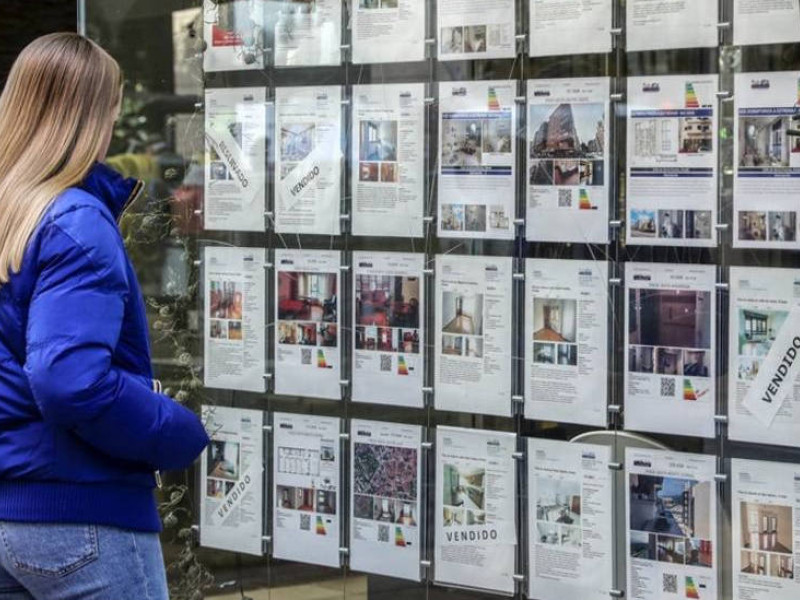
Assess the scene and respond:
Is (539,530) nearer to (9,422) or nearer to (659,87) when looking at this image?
(659,87)

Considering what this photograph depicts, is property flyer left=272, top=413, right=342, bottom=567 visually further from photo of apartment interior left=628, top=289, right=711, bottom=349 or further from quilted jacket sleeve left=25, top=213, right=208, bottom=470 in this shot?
quilted jacket sleeve left=25, top=213, right=208, bottom=470

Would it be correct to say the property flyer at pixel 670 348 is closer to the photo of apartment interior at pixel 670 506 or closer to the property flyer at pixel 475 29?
the photo of apartment interior at pixel 670 506

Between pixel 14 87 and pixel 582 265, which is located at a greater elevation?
pixel 14 87

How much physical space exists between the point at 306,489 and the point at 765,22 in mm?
2525

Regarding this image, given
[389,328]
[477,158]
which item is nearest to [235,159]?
[389,328]

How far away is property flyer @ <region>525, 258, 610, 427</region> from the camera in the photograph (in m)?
4.54

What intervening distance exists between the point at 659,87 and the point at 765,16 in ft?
1.35

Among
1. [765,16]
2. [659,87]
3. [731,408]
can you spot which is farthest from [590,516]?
[765,16]

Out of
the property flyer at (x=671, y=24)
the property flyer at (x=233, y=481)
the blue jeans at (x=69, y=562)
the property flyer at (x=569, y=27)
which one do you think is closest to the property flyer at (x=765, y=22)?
the property flyer at (x=671, y=24)

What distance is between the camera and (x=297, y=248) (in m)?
5.24

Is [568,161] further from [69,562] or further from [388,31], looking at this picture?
[69,562]

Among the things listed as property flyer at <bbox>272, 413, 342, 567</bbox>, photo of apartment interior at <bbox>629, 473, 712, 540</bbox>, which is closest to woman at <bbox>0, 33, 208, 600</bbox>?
photo of apartment interior at <bbox>629, 473, 712, 540</bbox>

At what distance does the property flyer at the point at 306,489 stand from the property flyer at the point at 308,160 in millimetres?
799

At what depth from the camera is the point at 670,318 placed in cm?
442
